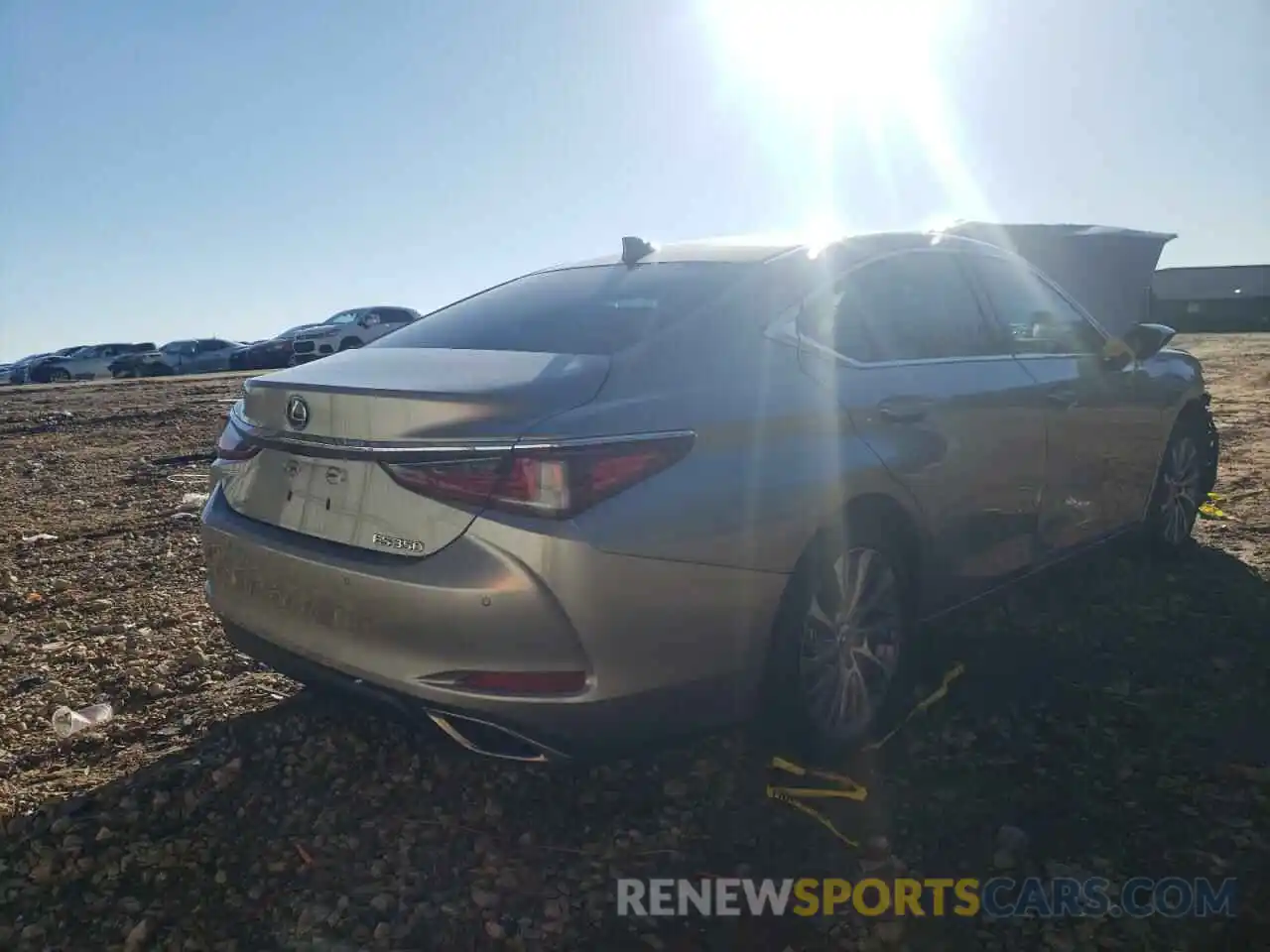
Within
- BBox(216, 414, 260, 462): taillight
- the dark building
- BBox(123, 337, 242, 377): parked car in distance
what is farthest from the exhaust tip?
the dark building

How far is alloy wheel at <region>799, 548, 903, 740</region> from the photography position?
9.16ft

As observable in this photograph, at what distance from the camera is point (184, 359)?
33.4m

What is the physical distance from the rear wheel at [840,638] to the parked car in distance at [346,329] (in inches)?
984

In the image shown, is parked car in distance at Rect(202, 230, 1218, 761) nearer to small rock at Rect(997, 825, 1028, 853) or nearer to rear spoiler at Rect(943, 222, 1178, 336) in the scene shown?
small rock at Rect(997, 825, 1028, 853)

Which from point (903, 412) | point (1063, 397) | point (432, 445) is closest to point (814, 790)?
point (903, 412)

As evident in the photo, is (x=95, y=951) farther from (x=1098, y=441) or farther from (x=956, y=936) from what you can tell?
(x=1098, y=441)

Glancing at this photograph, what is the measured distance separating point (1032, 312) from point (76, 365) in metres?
37.7

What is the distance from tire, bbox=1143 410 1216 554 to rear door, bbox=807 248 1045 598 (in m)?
1.60

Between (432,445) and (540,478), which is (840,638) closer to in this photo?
(540,478)

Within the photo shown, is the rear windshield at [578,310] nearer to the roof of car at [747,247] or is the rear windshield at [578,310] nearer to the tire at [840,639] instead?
the roof of car at [747,247]

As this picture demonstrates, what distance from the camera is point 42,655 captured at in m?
3.92

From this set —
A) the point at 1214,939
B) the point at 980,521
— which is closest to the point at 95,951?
the point at 1214,939

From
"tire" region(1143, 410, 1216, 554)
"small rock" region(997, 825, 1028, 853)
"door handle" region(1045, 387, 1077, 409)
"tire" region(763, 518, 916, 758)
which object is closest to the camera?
"small rock" region(997, 825, 1028, 853)

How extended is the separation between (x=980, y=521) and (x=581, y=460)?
1848 millimetres
